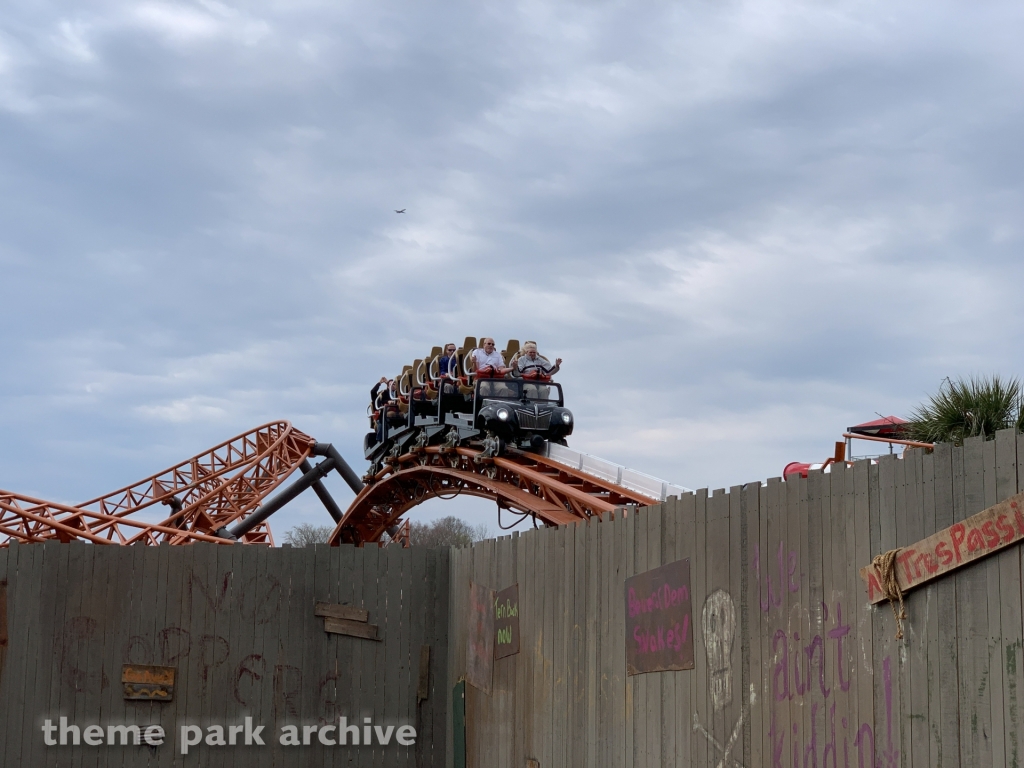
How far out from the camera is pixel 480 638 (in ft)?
37.8

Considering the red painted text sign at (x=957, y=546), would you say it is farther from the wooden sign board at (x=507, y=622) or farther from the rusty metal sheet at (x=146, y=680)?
the rusty metal sheet at (x=146, y=680)

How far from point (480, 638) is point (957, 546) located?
277 inches

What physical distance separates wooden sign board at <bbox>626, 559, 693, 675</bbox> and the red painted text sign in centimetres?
204

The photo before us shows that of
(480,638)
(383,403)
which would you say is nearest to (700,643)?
(480,638)

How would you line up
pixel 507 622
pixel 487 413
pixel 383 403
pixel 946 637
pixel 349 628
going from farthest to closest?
pixel 383 403 < pixel 487 413 < pixel 349 628 < pixel 507 622 < pixel 946 637

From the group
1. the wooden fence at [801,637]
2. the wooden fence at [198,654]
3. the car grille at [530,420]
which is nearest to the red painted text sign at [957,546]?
the wooden fence at [801,637]

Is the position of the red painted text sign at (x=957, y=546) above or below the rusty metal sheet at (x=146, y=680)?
above

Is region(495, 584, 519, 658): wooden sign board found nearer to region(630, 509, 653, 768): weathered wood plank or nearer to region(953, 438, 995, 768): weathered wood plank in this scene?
region(630, 509, 653, 768): weathered wood plank

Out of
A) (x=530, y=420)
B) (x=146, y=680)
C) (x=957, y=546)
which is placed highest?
(x=530, y=420)

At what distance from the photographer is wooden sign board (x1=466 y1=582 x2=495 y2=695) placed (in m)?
11.2

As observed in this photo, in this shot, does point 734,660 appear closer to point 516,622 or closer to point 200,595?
point 516,622

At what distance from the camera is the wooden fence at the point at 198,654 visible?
494 inches

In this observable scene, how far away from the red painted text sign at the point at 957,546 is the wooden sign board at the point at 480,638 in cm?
607

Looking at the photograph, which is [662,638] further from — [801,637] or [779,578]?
[801,637]
